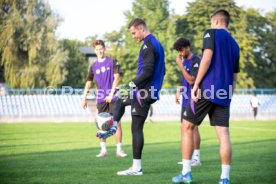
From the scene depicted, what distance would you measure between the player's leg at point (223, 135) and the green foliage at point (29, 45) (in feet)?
133

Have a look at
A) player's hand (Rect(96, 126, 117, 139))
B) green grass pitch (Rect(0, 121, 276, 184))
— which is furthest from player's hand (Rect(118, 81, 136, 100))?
green grass pitch (Rect(0, 121, 276, 184))

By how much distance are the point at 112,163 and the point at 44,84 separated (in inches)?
1684

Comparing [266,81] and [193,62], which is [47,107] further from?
[266,81]

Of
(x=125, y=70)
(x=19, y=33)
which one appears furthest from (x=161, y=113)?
(x=125, y=70)

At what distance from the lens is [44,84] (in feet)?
165

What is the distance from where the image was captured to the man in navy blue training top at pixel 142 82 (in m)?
7.29

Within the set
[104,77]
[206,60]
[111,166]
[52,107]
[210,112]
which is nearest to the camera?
[206,60]

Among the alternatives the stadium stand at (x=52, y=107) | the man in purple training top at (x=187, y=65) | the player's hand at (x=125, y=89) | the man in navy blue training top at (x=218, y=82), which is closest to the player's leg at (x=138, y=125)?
the player's hand at (x=125, y=89)

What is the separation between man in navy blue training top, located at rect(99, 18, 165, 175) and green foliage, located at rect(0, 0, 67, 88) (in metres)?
38.9

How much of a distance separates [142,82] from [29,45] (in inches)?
1636

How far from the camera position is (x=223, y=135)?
610 cm

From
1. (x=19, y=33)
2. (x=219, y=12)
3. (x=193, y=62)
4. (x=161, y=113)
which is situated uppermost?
(x=19, y=33)

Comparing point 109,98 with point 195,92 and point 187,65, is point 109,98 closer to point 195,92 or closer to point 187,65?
point 187,65

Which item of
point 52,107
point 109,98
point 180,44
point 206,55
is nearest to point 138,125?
point 180,44
